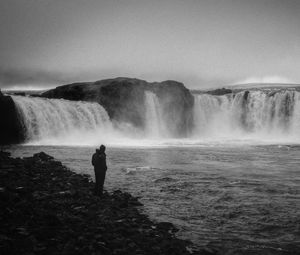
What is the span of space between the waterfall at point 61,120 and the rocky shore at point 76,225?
98.9 ft

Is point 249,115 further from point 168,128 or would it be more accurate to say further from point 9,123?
point 9,123

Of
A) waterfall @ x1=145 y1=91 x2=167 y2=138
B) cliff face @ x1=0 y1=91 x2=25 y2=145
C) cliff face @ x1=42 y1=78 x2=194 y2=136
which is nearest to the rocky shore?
cliff face @ x1=0 y1=91 x2=25 y2=145

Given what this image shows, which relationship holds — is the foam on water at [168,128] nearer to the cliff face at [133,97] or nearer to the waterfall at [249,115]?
the waterfall at [249,115]

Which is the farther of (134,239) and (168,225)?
(168,225)

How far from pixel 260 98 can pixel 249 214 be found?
57768mm

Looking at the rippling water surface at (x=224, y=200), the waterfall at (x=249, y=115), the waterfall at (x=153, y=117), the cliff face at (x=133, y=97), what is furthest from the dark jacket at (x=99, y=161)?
the waterfall at (x=249, y=115)

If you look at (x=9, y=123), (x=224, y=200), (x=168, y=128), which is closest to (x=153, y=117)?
(x=168, y=128)

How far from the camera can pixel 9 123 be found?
40219mm

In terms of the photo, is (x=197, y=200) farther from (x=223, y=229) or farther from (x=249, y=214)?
(x=223, y=229)

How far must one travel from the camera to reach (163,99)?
205ft

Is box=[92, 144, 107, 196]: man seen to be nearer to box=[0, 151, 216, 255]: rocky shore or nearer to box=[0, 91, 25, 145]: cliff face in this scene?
box=[0, 151, 216, 255]: rocky shore

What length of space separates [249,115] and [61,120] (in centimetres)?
3734

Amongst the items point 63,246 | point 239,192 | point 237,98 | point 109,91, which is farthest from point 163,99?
point 63,246

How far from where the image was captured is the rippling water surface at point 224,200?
899cm
